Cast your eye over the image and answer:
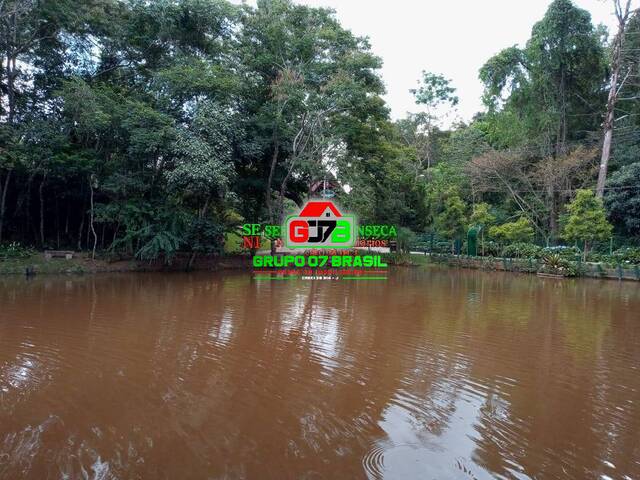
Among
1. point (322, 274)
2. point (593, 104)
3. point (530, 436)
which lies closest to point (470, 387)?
point (530, 436)

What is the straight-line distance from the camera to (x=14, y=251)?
546 inches

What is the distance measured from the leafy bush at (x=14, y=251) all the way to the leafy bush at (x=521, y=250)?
56.8ft

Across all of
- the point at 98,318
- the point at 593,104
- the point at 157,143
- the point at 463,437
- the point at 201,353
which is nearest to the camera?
the point at 463,437

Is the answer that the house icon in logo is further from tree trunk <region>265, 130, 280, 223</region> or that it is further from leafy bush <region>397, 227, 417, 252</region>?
leafy bush <region>397, 227, 417, 252</region>

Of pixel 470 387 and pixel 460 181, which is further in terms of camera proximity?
pixel 460 181

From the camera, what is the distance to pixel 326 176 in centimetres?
1672

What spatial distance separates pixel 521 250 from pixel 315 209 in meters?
8.64

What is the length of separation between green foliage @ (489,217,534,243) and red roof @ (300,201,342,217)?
7048 millimetres

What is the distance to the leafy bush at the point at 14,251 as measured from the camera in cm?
1361

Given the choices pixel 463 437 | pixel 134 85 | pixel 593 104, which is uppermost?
pixel 593 104

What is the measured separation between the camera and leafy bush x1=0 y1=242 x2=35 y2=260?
13609 mm

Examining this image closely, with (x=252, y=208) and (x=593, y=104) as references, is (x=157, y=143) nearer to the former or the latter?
(x=252, y=208)

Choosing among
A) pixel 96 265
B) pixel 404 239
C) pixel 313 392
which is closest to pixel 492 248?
pixel 404 239

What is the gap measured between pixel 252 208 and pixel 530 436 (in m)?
16.2
